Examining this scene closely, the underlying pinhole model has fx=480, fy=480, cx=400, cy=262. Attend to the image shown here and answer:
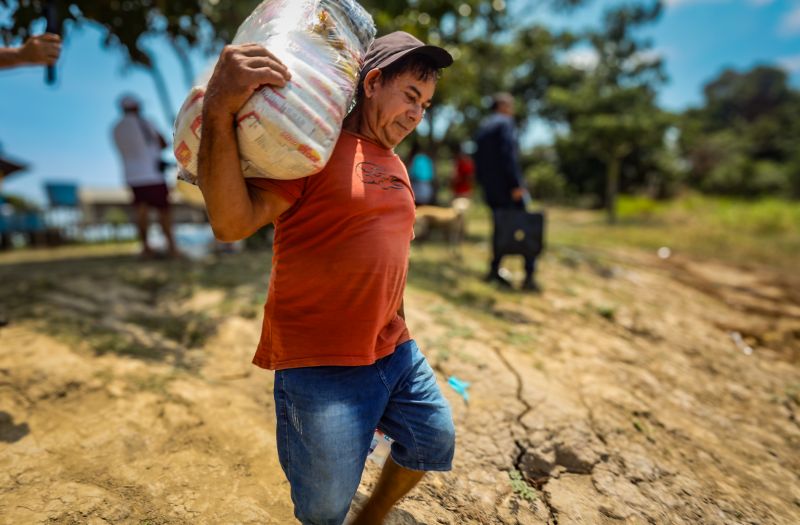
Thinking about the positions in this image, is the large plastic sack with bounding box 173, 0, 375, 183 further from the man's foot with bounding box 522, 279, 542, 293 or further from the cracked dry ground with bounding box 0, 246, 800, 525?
the man's foot with bounding box 522, 279, 542, 293

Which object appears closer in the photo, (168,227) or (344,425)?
(344,425)

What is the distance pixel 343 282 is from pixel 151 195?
5.00 metres

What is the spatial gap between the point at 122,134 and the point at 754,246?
1243 cm

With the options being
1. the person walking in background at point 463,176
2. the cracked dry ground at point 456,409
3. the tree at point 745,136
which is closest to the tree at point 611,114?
the tree at point 745,136

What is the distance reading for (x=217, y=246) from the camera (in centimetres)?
708

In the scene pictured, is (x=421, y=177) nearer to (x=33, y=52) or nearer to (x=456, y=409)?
(x=456, y=409)

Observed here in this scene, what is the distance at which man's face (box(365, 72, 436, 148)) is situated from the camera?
1.44 meters

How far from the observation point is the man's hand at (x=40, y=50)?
86.0 inches

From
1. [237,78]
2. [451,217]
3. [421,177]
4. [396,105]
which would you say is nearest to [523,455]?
[396,105]

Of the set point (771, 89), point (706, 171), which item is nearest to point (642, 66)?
point (706, 171)

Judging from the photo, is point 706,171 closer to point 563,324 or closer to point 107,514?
point 563,324

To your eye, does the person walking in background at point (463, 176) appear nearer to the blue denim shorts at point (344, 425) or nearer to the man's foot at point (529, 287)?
the man's foot at point (529, 287)

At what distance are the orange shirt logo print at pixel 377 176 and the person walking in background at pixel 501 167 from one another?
146 inches

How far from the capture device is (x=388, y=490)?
1641mm
